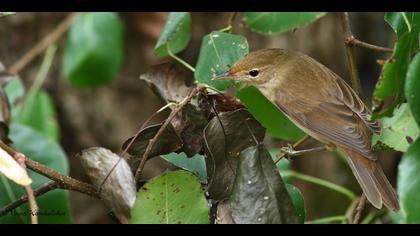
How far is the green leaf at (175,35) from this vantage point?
260 cm

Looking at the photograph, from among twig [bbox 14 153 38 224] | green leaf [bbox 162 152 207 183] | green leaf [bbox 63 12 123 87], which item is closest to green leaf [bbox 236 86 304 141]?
green leaf [bbox 162 152 207 183]

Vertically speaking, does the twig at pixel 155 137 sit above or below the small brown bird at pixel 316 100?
above

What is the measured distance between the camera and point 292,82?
3.02 metres

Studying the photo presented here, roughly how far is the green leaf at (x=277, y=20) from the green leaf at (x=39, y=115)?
1.49 meters

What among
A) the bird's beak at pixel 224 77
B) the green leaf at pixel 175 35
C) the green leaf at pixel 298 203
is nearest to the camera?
the green leaf at pixel 298 203

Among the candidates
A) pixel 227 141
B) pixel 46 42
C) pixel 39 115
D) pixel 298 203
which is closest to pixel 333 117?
pixel 298 203

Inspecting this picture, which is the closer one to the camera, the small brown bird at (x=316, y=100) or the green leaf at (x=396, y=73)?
the green leaf at (x=396, y=73)

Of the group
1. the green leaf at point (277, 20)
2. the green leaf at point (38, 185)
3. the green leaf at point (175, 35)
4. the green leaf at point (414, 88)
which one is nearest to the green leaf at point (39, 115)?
the green leaf at point (38, 185)

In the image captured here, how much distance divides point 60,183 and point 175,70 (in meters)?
0.54

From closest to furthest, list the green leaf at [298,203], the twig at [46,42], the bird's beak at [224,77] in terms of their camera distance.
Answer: the green leaf at [298,203] → the bird's beak at [224,77] → the twig at [46,42]

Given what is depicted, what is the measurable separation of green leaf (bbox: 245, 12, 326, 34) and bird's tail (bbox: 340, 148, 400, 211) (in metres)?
0.53

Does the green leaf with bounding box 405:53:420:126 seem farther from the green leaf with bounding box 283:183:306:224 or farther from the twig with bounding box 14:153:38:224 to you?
the twig with bounding box 14:153:38:224

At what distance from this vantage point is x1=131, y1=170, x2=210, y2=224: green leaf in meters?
1.70

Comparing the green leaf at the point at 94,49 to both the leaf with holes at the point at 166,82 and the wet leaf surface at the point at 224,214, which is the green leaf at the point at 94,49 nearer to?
the leaf with holes at the point at 166,82
